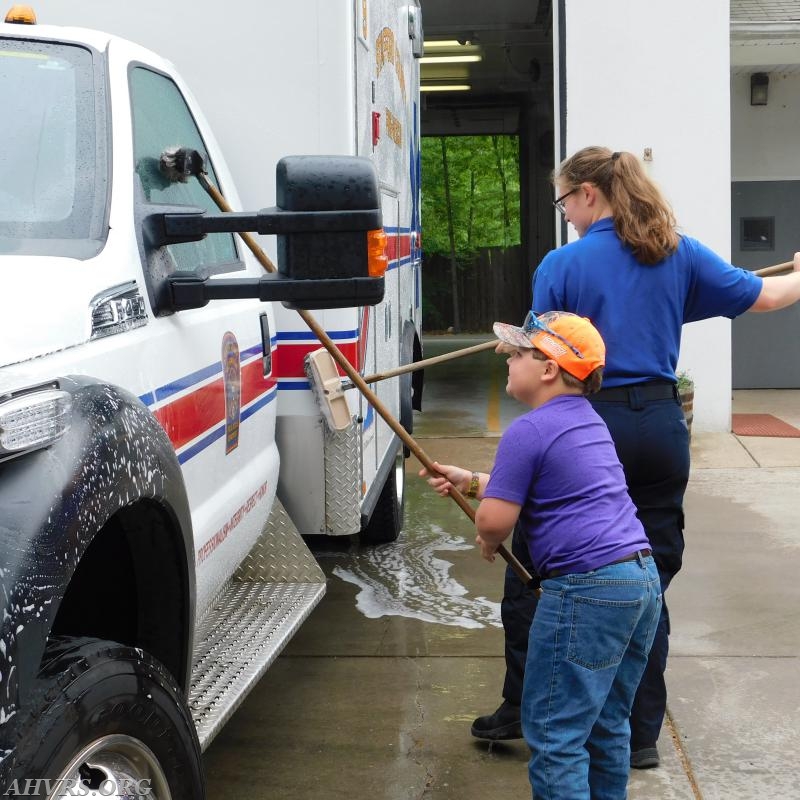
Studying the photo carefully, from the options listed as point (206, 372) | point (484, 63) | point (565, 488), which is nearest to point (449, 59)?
point (484, 63)

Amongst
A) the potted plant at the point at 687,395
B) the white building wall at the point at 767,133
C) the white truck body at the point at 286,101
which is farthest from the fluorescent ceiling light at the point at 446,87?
the white truck body at the point at 286,101

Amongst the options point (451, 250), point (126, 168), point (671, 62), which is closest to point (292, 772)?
point (126, 168)

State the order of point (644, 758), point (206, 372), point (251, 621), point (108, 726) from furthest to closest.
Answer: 1. point (251, 621)
2. point (644, 758)
3. point (206, 372)
4. point (108, 726)

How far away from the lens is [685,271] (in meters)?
3.78

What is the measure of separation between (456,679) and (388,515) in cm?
190

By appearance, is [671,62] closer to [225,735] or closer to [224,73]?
[224,73]

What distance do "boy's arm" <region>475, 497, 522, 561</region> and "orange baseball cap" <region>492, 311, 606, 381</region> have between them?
38 centimetres

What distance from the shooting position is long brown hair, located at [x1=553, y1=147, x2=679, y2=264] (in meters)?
3.69

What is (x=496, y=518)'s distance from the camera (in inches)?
119

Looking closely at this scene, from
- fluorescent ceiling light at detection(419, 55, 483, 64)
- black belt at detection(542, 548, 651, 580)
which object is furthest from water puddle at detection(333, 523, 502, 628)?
fluorescent ceiling light at detection(419, 55, 483, 64)

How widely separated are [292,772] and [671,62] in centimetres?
739

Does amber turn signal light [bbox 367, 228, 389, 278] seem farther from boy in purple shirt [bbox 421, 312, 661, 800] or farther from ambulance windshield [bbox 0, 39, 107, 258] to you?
ambulance windshield [bbox 0, 39, 107, 258]

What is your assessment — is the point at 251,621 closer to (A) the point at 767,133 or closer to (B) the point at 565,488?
(B) the point at 565,488

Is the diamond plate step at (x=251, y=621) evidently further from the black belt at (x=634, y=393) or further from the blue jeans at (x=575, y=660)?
the black belt at (x=634, y=393)
